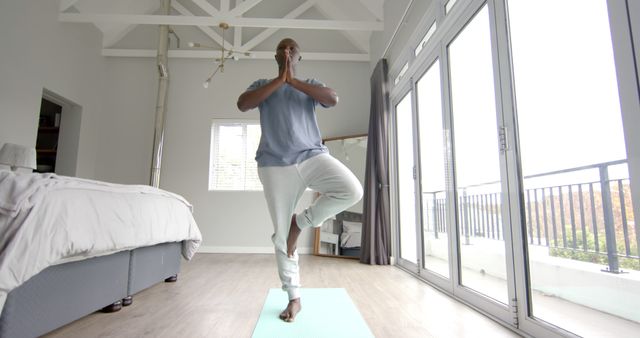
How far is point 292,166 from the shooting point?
4.96 ft

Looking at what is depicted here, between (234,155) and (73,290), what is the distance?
11.6ft

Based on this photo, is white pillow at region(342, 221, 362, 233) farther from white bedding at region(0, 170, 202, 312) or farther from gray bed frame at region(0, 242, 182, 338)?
white bedding at region(0, 170, 202, 312)

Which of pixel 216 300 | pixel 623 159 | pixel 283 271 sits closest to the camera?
pixel 623 159

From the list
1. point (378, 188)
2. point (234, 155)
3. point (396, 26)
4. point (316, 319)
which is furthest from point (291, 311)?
point (234, 155)

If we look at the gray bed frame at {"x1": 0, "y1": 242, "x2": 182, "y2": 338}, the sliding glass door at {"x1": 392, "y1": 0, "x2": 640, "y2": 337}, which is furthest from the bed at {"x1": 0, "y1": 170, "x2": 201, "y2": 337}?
the sliding glass door at {"x1": 392, "y1": 0, "x2": 640, "y2": 337}

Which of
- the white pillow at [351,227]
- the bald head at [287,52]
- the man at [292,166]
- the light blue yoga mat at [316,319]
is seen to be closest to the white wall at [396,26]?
the bald head at [287,52]

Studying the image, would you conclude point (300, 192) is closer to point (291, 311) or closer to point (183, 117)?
point (291, 311)

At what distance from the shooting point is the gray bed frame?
1.12 metres

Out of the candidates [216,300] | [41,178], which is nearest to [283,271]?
[216,300]

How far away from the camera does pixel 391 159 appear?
3.74 meters

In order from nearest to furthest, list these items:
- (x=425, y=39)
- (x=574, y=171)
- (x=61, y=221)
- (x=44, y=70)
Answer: (x=61, y=221) → (x=574, y=171) → (x=425, y=39) → (x=44, y=70)

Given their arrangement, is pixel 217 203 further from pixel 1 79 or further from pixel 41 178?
pixel 41 178

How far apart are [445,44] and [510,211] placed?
139 centimetres

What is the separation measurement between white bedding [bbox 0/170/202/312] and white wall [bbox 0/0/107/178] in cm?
269
